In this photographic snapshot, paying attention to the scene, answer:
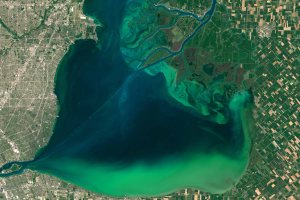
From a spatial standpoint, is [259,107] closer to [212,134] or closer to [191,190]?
[212,134]

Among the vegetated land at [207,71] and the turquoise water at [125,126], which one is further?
the turquoise water at [125,126]

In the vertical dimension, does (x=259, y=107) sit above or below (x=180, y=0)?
below

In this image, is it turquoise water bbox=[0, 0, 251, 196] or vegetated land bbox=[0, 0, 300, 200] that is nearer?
vegetated land bbox=[0, 0, 300, 200]

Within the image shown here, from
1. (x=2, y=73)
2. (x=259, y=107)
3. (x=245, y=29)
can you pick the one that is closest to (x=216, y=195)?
(x=259, y=107)

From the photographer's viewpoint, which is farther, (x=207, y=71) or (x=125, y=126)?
(x=125, y=126)

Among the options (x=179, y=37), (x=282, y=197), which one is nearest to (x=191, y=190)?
(x=282, y=197)

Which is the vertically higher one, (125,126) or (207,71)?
(207,71)

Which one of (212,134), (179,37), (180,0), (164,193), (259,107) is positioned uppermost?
(180,0)
